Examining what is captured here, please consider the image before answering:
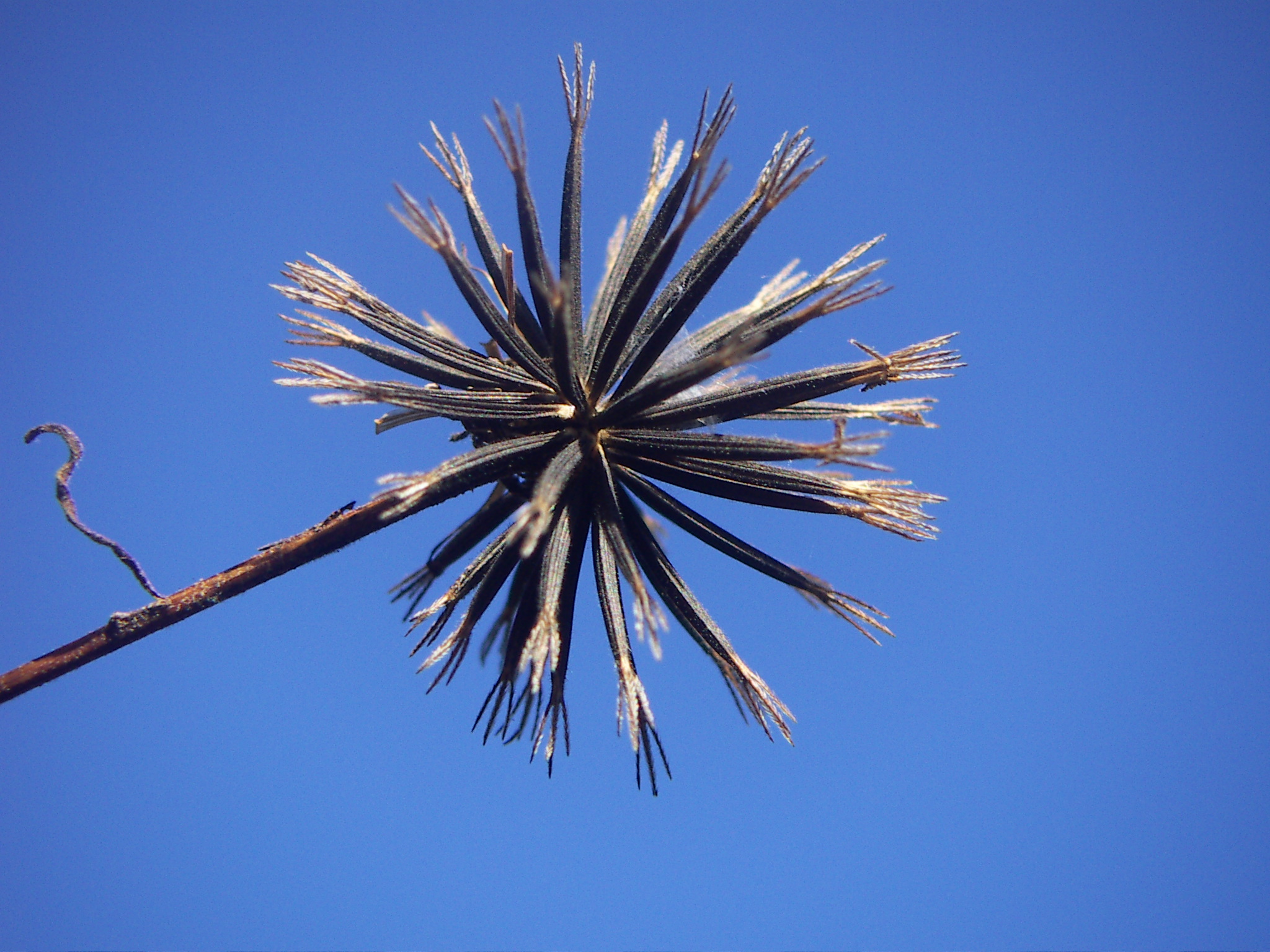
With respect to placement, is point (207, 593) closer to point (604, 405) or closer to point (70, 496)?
point (70, 496)

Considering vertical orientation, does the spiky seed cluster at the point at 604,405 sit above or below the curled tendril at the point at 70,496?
above

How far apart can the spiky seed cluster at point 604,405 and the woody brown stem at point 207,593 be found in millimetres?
405

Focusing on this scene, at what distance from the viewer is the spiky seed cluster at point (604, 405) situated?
4824 mm

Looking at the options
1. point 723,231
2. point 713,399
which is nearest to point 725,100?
point 723,231

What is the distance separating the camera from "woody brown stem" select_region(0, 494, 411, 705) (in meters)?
4.11

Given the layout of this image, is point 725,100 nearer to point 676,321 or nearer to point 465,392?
point 676,321

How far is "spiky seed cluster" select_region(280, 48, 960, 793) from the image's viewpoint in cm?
482

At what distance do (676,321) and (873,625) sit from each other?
2.27 meters

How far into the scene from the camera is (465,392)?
500cm

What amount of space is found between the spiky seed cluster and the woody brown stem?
1.33 feet

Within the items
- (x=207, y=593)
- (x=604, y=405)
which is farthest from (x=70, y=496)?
(x=604, y=405)

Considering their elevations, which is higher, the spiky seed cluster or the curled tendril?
the spiky seed cluster

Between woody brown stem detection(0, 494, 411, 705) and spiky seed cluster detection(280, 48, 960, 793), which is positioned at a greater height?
spiky seed cluster detection(280, 48, 960, 793)

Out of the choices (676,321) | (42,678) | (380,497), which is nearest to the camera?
(42,678)
